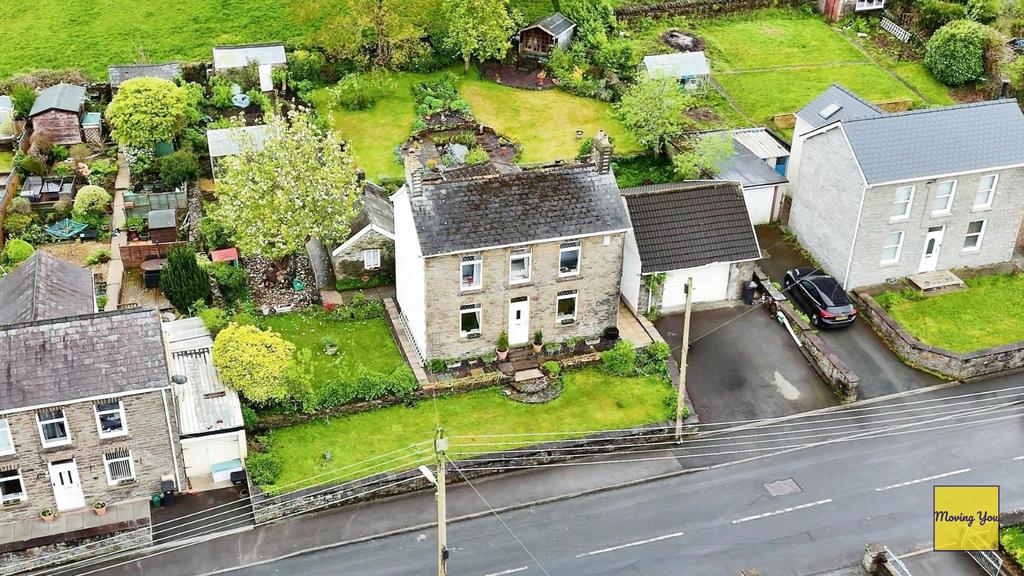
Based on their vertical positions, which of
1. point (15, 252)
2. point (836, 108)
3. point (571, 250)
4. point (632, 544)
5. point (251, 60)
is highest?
point (836, 108)

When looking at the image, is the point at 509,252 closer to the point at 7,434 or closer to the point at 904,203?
the point at 904,203

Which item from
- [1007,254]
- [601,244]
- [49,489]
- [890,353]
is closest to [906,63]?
[1007,254]

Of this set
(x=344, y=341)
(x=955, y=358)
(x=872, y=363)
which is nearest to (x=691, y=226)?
(x=872, y=363)

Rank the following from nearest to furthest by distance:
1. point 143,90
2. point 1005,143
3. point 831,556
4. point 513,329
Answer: point 831,556 < point 513,329 < point 1005,143 < point 143,90

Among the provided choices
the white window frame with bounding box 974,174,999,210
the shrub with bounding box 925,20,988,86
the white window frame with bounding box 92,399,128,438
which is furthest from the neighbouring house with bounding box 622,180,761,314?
the shrub with bounding box 925,20,988,86

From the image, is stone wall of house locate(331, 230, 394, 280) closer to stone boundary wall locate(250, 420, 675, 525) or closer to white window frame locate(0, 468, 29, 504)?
stone boundary wall locate(250, 420, 675, 525)

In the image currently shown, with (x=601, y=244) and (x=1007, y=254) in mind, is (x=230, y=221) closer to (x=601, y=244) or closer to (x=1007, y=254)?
(x=601, y=244)
